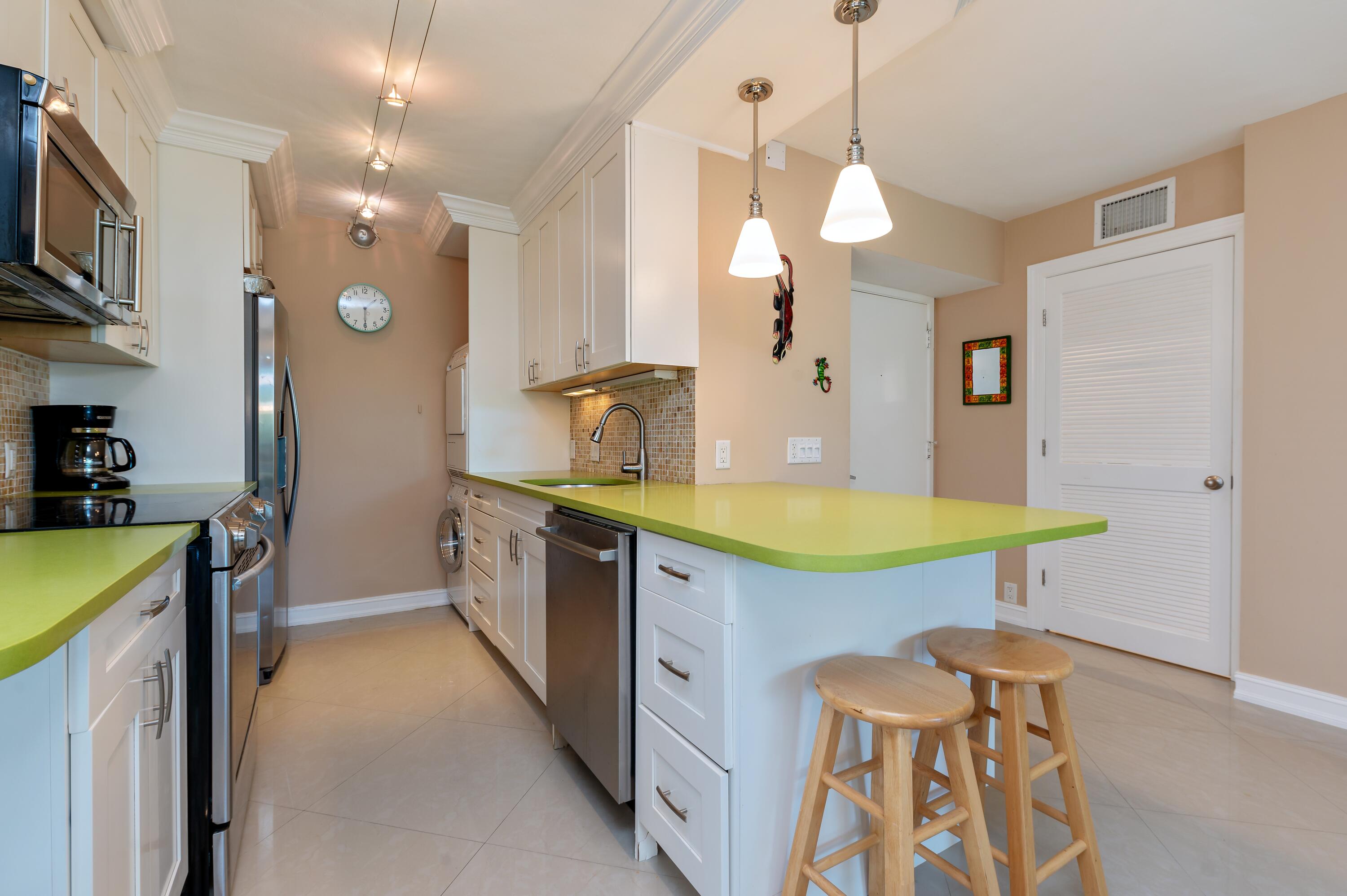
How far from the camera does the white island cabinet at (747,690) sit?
1246 mm

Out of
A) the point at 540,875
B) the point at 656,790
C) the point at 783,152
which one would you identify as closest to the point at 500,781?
the point at 540,875

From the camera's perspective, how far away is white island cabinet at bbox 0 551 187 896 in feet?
2.48

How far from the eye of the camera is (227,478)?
256 cm

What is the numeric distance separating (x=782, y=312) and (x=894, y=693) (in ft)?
5.92

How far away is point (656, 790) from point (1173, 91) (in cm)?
312

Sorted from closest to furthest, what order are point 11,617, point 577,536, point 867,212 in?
point 11,617 → point 867,212 → point 577,536

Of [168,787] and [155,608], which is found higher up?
[155,608]

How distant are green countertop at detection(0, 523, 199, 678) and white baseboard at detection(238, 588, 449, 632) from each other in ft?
8.37

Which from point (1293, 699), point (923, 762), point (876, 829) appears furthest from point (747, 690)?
point (1293, 699)

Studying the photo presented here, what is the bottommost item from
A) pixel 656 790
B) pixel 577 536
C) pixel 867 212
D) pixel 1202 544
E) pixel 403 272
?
pixel 656 790

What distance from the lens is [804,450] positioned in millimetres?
2684

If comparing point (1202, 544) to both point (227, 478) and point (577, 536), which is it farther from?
point (227, 478)

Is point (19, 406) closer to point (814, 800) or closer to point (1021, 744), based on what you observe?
point (814, 800)

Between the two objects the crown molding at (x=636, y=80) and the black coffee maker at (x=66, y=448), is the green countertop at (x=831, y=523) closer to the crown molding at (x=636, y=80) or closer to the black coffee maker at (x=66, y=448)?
the crown molding at (x=636, y=80)
